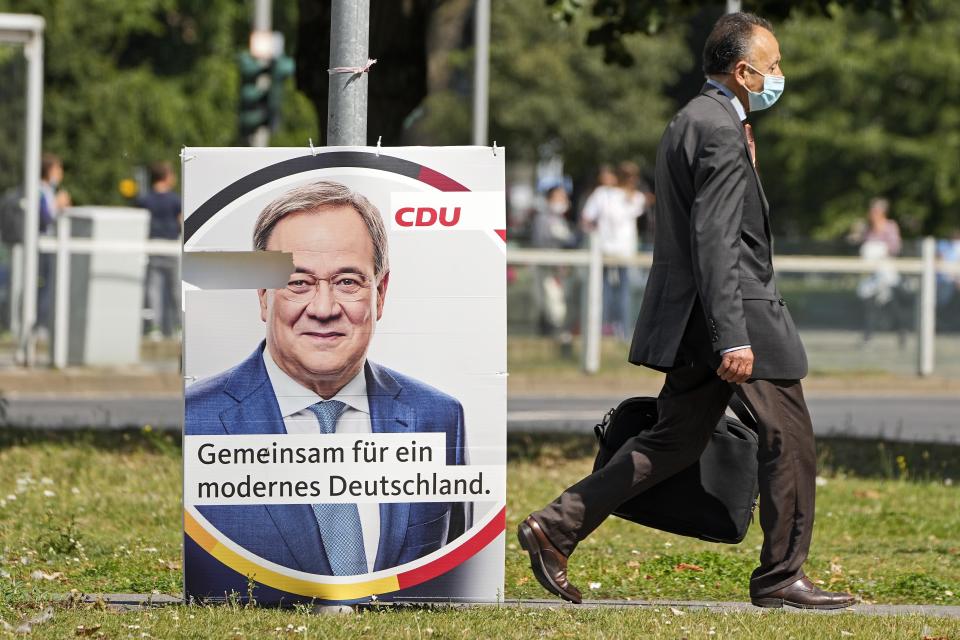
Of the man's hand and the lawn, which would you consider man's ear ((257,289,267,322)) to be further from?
the man's hand

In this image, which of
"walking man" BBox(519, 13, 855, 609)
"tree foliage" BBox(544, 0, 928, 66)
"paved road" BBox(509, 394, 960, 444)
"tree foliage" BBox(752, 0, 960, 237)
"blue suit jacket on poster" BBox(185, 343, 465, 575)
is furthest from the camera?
"tree foliage" BBox(752, 0, 960, 237)

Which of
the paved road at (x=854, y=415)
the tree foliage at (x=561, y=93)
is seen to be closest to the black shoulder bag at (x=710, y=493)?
the paved road at (x=854, y=415)

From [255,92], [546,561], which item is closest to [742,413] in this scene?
[546,561]

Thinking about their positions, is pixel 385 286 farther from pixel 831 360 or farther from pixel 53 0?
pixel 53 0

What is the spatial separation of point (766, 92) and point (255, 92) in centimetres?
1291

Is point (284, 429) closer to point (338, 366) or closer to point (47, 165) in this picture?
point (338, 366)

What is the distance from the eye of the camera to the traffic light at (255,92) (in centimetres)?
1847

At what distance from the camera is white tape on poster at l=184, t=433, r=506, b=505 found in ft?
18.6

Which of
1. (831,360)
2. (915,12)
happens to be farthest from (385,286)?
(831,360)

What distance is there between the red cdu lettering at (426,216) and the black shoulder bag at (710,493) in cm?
105

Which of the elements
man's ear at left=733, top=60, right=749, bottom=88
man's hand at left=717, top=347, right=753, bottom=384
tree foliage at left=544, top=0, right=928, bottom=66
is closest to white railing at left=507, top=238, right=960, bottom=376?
tree foliage at left=544, top=0, right=928, bottom=66

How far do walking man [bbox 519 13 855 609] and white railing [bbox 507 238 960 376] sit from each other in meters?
11.8

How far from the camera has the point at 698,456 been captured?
6.09 metres

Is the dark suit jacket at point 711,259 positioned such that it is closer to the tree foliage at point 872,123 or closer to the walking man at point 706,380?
the walking man at point 706,380
